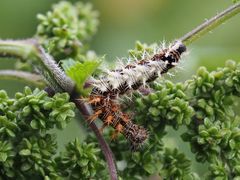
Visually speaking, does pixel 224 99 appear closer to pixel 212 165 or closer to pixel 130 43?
pixel 212 165

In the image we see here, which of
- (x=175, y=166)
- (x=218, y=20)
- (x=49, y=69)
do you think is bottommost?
(x=175, y=166)

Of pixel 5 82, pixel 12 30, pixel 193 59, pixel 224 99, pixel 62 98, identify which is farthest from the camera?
pixel 12 30

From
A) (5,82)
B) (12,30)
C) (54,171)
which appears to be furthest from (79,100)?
(12,30)

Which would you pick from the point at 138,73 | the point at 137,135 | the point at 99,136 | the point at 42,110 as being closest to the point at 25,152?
the point at 42,110

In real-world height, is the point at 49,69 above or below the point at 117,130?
above

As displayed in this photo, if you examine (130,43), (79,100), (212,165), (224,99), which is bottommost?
(212,165)

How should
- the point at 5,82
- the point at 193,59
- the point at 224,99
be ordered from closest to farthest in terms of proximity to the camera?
the point at 224,99 → the point at 193,59 → the point at 5,82

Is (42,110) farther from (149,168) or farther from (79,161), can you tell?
(149,168)
